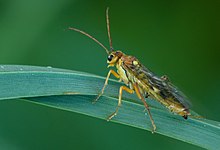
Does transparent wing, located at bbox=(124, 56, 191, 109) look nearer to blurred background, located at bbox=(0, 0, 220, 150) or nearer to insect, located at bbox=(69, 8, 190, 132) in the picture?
insect, located at bbox=(69, 8, 190, 132)

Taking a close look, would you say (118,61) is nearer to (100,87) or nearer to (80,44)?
(100,87)

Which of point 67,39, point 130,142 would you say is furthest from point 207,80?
point 67,39

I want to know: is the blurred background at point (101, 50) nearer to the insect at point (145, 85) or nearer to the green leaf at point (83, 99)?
the insect at point (145, 85)

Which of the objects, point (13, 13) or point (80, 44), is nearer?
point (13, 13)

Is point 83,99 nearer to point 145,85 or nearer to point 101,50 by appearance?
point 145,85

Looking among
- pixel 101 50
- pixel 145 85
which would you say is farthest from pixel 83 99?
pixel 101 50

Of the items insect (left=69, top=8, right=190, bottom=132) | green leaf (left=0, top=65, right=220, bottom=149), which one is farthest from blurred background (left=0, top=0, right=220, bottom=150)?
green leaf (left=0, top=65, right=220, bottom=149)
